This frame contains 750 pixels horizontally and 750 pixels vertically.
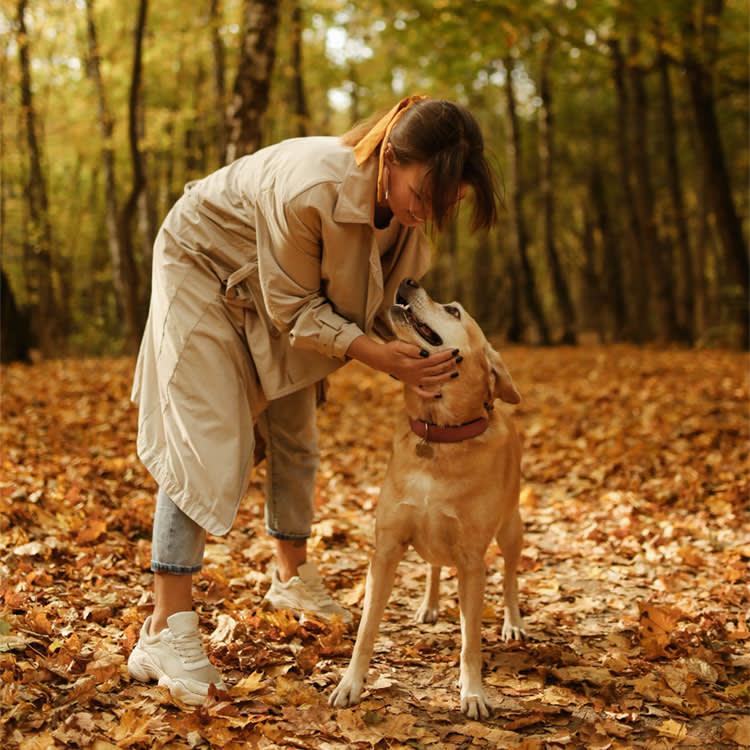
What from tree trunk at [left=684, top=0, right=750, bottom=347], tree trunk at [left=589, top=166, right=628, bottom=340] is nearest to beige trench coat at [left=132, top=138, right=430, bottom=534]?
tree trunk at [left=684, top=0, right=750, bottom=347]

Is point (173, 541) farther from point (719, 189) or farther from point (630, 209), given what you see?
point (630, 209)

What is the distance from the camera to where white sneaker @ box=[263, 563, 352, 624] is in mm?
3785

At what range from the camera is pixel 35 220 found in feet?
56.4

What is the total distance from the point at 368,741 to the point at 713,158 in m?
13.1

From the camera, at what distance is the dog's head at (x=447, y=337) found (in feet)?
10.5

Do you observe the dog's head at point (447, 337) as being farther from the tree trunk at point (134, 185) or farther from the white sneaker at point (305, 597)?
the tree trunk at point (134, 185)

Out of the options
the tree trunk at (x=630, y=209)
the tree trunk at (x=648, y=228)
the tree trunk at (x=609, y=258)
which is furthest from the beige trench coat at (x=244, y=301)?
the tree trunk at (x=609, y=258)

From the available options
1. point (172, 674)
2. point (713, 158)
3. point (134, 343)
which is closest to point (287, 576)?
point (172, 674)

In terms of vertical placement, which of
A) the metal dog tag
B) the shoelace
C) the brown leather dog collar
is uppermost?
the brown leather dog collar

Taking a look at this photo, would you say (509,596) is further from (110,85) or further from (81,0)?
(110,85)

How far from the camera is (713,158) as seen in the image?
1323 cm

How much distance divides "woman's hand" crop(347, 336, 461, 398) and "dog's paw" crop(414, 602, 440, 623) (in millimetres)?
1417

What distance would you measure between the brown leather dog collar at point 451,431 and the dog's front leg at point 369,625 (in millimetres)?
485

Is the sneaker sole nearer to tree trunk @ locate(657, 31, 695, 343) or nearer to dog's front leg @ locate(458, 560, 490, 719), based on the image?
dog's front leg @ locate(458, 560, 490, 719)
